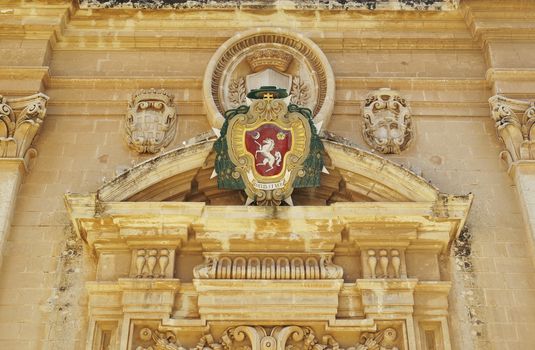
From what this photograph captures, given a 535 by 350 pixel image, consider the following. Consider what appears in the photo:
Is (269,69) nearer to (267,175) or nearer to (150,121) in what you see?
(150,121)

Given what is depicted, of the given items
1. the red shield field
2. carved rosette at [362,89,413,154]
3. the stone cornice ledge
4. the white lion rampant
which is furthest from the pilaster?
carved rosette at [362,89,413,154]

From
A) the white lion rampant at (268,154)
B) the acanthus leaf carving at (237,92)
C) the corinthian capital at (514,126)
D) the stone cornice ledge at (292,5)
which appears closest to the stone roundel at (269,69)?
the acanthus leaf carving at (237,92)

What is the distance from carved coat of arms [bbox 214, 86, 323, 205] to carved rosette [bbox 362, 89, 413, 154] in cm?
90

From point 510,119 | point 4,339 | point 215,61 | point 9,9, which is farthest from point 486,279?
point 9,9

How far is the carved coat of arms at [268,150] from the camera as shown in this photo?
8.72 meters

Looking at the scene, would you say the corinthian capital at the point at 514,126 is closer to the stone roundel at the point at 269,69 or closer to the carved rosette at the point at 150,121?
the stone roundel at the point at 269,69

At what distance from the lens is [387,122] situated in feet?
31.5

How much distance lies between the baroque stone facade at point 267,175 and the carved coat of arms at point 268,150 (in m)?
0.02

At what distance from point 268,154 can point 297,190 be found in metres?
0.55

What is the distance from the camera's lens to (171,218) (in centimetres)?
838

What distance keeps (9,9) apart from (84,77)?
1457 millimetres

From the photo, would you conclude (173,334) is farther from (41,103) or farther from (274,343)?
(41,103)

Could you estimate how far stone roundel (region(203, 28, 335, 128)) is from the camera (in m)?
9.81

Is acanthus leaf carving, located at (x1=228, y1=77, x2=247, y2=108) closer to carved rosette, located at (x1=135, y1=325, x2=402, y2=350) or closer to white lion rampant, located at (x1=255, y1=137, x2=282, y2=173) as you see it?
white lion rampant, located at (x1=255, y1=137, x2=282, y2=173)
